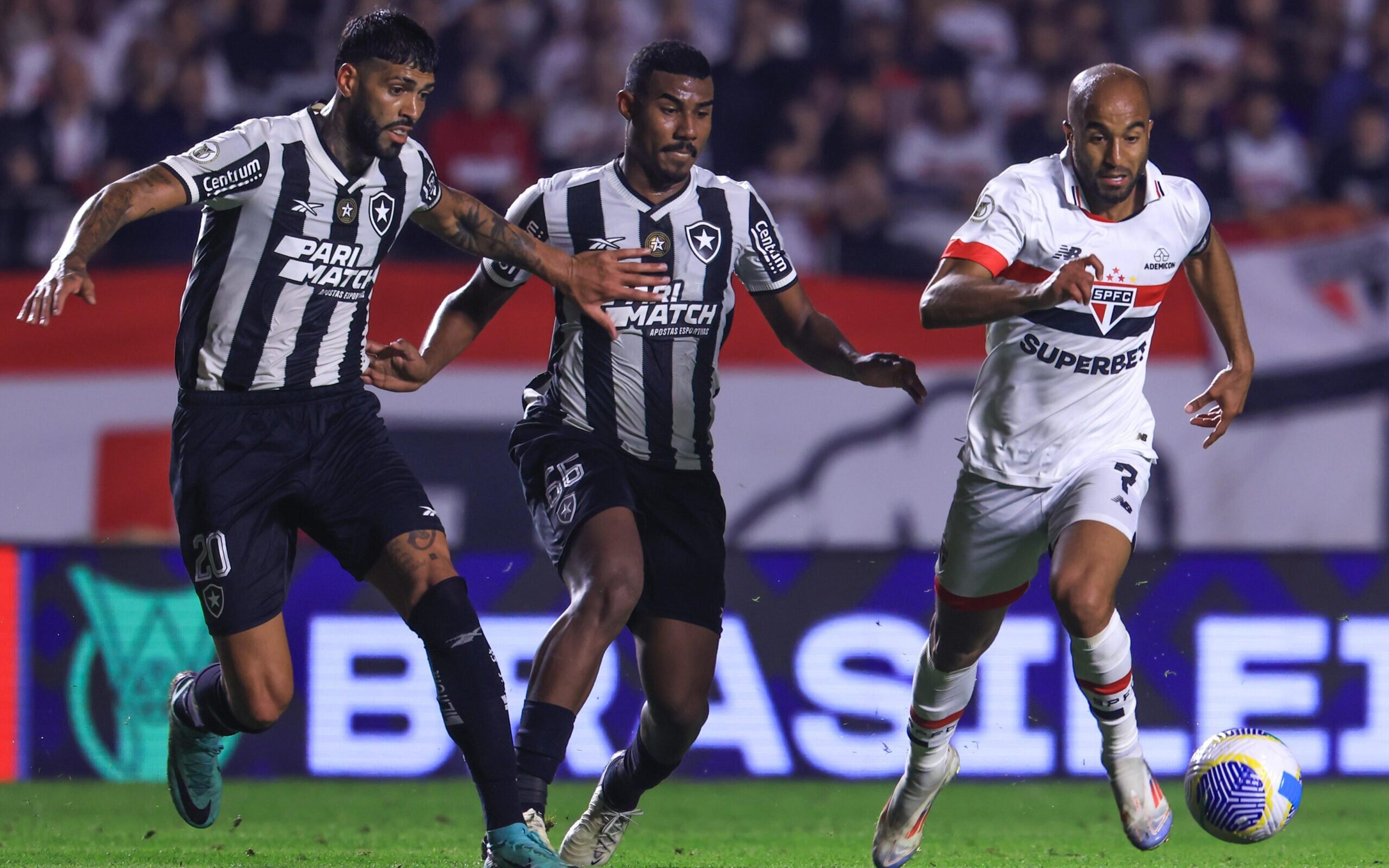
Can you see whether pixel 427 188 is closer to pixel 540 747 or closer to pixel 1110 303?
pixel 540 747

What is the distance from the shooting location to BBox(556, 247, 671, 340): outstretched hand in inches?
180

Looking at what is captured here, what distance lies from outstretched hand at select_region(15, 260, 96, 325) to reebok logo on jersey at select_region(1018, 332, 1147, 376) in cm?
243

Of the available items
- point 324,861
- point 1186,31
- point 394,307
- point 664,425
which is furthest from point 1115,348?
point 1186,31

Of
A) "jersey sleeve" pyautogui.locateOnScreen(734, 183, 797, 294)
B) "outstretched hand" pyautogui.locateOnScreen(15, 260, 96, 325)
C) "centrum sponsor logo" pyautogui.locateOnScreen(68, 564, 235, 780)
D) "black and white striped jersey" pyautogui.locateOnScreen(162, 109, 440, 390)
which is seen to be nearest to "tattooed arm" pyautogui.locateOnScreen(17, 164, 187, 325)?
"outstretched hand" pyautogui.locateOnScreen(15, 260, 96, 325)

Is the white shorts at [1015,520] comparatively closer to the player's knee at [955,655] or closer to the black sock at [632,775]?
the player's knee at [955,655]

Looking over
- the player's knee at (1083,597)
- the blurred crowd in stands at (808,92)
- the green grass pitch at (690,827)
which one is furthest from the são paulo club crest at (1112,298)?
the blurred crowd in stands at (808,92)

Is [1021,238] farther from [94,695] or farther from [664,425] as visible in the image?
[94,695]

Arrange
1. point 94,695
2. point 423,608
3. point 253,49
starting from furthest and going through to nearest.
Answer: point 253,49 → point 94,695 → point 423,608

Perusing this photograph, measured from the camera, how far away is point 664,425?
482cm

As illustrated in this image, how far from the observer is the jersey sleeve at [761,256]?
4977 millimetres

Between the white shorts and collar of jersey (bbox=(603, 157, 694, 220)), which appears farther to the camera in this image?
collar of jersey (bbox=(603, 157, 694, 220))

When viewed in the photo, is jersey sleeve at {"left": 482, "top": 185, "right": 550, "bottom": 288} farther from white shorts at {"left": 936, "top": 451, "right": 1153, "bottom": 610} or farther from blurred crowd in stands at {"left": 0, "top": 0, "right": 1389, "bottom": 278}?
blurred crowd in stands at {"left": 0, "top": 0, "right": 1389, "bottom": 278}

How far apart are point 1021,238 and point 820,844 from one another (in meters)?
2.29

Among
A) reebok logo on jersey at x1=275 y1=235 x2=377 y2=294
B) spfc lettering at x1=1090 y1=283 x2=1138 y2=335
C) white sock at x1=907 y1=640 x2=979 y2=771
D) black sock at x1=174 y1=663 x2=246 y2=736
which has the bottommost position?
white sock at x1=907 y1=640 x2=979 y2=771
